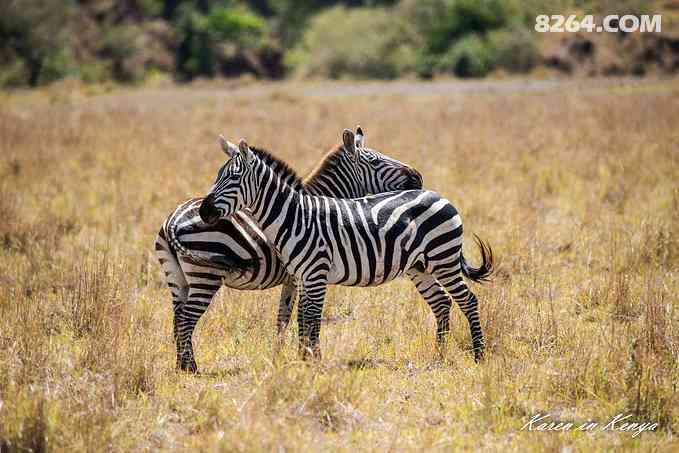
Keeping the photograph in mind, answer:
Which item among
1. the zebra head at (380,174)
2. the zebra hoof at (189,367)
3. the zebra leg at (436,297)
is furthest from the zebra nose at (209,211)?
the zebra leg at (436,297)

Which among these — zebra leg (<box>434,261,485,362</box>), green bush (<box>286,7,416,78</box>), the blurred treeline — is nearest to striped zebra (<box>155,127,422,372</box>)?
zebra leg (<box>434,261,485,362</box>)

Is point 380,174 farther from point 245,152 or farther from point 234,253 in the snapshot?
point 234,253

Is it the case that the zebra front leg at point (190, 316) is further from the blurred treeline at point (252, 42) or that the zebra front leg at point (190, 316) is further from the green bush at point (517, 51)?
the green bush at point (517, 51)

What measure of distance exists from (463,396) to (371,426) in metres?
0.81

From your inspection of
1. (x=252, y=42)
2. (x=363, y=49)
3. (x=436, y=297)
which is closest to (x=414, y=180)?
(x=436, y=297)

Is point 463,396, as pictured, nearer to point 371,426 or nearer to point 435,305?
point 371,426

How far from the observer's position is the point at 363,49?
44250 mm

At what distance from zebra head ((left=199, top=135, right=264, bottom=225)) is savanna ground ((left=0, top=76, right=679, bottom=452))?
116 cm

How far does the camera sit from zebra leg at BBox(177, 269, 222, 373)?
19.6ft

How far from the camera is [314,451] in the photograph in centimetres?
462

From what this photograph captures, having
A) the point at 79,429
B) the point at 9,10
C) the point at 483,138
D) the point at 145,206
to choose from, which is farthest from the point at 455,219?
the point at 9,10

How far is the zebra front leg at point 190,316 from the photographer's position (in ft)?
19.6

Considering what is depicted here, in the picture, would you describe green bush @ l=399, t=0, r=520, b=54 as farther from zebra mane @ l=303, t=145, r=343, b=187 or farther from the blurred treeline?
zebra mane @ l=303, t=145, r=343, b=187

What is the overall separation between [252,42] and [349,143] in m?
41.0
